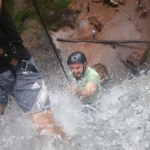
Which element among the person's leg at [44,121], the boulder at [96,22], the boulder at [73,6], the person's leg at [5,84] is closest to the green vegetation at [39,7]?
the boulder at [73,6]

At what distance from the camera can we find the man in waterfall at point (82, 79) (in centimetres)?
397

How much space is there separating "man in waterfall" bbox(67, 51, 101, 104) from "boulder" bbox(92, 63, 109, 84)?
2.97 m

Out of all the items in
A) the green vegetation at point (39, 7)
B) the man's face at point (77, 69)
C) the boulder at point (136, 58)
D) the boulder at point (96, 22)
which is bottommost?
the man's face at point (77, 69)

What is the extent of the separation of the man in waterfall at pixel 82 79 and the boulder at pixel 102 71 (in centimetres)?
297

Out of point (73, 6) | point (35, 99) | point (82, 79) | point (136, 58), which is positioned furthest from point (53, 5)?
point (35, 99)

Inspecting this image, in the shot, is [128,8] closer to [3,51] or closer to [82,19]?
[82,19]

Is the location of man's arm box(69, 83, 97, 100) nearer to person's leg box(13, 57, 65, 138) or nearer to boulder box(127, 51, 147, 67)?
person's leg box(13, 57, 65, 138)

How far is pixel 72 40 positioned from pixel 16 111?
3.38m

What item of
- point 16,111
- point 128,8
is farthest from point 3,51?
point 128,8

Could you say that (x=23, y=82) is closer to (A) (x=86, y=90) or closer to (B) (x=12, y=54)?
(B) (x=12, y=54)

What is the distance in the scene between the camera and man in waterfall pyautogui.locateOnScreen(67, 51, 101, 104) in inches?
156

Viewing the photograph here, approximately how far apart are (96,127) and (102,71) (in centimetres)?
343

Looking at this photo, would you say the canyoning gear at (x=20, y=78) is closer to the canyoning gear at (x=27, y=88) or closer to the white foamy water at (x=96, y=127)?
the canyoning gear at (x=27, y=88)

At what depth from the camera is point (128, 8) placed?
8.38 metres
